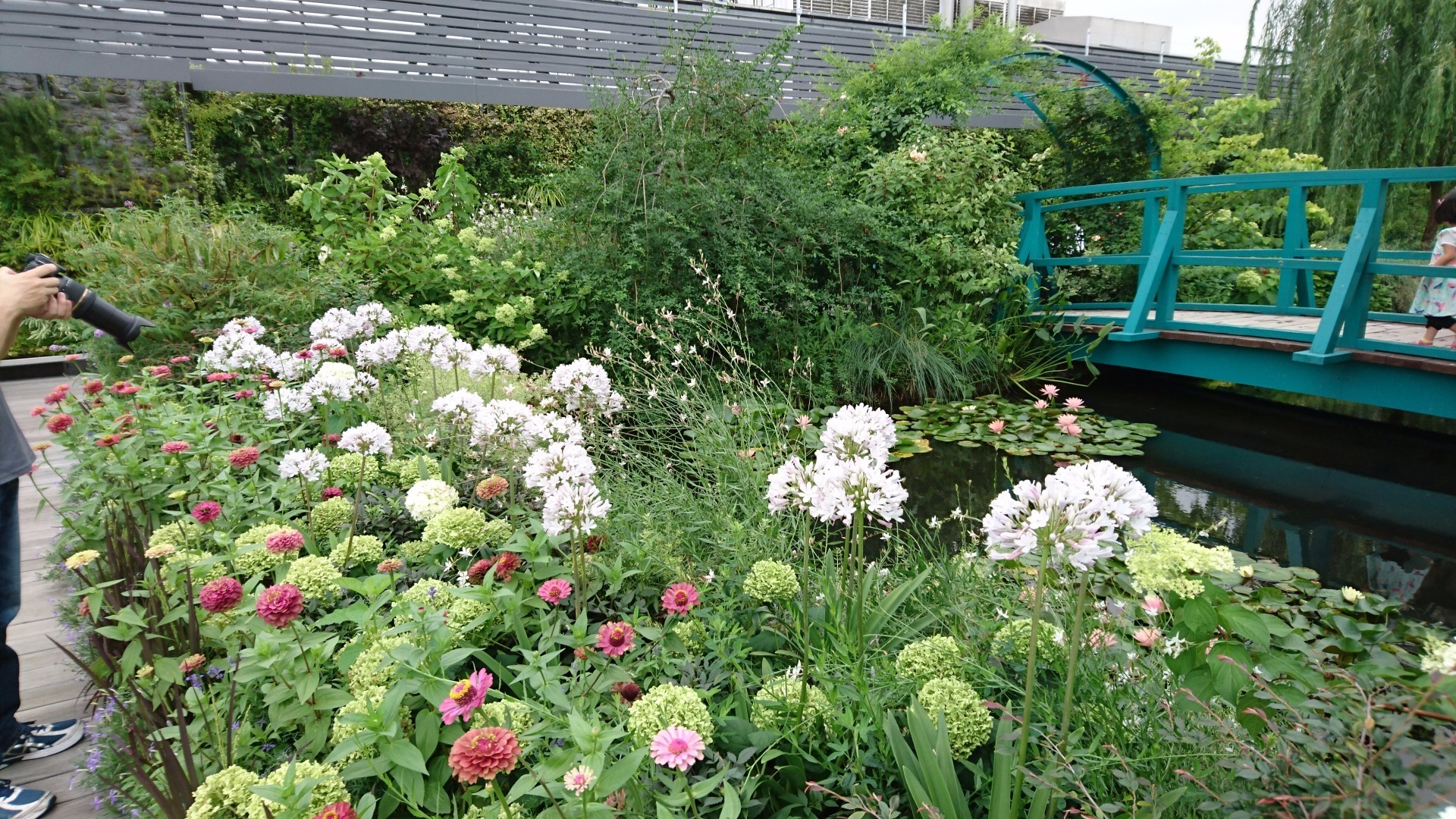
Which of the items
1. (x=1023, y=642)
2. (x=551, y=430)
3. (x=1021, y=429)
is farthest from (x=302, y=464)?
(x=1021, y=429)

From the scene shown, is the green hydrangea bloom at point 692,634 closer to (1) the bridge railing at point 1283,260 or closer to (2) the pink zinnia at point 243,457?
(2) the pink zinnia at point 243,457

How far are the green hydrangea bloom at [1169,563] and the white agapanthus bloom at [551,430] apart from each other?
133 centimetres

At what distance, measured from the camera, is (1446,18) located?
25.9ft

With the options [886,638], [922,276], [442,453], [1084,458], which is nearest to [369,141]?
[922,276]

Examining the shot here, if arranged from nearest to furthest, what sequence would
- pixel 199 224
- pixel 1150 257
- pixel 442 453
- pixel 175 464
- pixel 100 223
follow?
pixel 175 464, pixel 442 453, pixel 199 224, pixel 1150 257, pixel 100 223

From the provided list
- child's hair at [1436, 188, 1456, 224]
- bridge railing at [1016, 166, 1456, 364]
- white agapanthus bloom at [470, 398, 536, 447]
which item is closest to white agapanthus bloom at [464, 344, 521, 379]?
white agapanthus bloom at [470, 398, 536, 447]

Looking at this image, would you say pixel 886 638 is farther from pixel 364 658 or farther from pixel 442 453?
pixel 442 453

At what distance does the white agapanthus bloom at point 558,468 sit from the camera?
5.06 feet

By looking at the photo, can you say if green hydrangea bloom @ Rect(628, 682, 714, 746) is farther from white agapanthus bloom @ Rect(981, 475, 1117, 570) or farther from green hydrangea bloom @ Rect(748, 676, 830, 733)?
white agapanthus bloom @ Rect(981, 475, 1117, 570)

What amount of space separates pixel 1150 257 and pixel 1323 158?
528 cm

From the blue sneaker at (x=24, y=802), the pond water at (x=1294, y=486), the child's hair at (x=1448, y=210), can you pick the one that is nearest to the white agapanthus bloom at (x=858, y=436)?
the pond water at (x=1294, y=486)

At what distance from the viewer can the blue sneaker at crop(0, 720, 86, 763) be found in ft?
6.07

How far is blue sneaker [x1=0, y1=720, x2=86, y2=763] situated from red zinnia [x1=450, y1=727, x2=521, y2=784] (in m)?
1.75

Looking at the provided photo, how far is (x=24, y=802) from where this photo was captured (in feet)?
5.39
